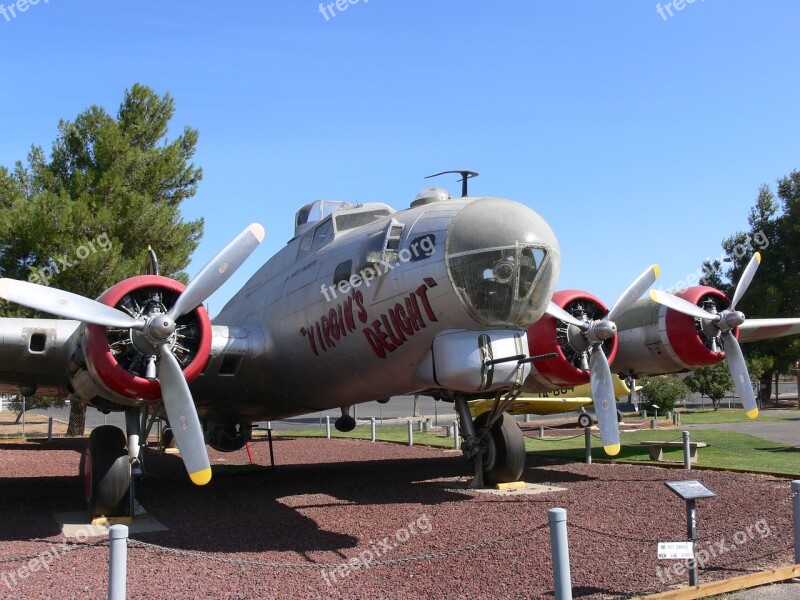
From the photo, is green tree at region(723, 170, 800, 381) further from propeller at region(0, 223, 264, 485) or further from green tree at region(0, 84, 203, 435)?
propeller at region(0, 223, 264, 485)

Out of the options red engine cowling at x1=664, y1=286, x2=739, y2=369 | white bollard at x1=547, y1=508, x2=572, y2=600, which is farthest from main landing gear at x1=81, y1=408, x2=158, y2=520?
red engine cowling at x1=664, y1=286, x2=739, y2=369

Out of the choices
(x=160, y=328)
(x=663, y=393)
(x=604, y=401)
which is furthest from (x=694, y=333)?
(x=663, y=393)

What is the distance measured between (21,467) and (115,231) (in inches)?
428

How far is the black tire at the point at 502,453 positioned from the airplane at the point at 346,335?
0.03 meters

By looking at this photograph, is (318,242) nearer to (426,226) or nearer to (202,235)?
(426,226)

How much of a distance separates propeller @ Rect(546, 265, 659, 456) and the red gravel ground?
103cm

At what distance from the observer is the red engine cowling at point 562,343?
11570mm

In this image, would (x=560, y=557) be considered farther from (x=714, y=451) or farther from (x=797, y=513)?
(x=714, y=451)

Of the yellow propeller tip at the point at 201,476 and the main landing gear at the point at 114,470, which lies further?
the main landing gear at the point at 114,470

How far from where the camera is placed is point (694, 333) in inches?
543

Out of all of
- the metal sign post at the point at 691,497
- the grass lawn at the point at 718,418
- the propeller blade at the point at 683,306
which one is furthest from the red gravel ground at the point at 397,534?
the grass lawn at the point at 718,418

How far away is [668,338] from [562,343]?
316 cm

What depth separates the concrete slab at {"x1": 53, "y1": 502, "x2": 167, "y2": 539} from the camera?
8898mm

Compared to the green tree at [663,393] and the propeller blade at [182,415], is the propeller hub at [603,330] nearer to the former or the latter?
the propeller blade at [182,415]
